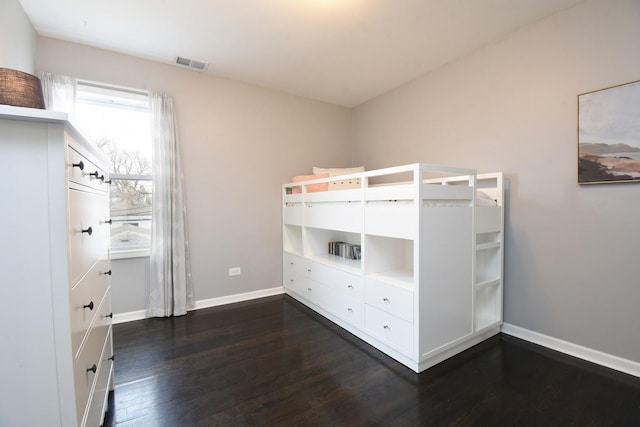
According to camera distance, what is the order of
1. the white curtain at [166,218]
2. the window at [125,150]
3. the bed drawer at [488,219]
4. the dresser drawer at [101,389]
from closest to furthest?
the dresser drawer at [101,389]
the bed drawer at [488,219]
the window at [125,150]
the white curtain at [166,218]

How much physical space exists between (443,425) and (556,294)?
1431mm

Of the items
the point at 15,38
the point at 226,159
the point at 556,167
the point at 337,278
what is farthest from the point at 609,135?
the point at 15,38

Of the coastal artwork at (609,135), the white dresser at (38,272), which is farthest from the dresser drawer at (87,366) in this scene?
the coastal artwork at (609,135)

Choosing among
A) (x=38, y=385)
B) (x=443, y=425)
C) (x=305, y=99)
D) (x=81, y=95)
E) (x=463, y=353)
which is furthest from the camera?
(x=305, y=99)

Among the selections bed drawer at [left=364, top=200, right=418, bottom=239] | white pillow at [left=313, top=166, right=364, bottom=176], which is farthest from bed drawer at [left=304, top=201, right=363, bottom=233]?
white pillow at [left=313, top=166, right=364, bottom=176]

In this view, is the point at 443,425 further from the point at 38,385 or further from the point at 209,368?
the point at 38,385

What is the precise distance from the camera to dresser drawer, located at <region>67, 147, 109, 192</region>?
957mm

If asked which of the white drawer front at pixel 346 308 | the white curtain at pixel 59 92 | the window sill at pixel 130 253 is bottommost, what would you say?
the white drawer front at pixel 346 308

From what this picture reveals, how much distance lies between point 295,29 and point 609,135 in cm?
232

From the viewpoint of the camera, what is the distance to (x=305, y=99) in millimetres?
3688

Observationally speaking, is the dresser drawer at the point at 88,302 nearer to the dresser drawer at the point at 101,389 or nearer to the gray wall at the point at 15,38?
the dresser drawer at the point at 101,389

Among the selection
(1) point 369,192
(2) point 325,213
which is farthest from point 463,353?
(2) point 325,213

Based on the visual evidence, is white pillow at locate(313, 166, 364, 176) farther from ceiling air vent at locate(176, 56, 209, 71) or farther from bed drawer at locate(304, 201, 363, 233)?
ceiling air vent at locate(176, 56, 209, 71)

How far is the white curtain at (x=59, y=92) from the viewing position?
2322 mm
